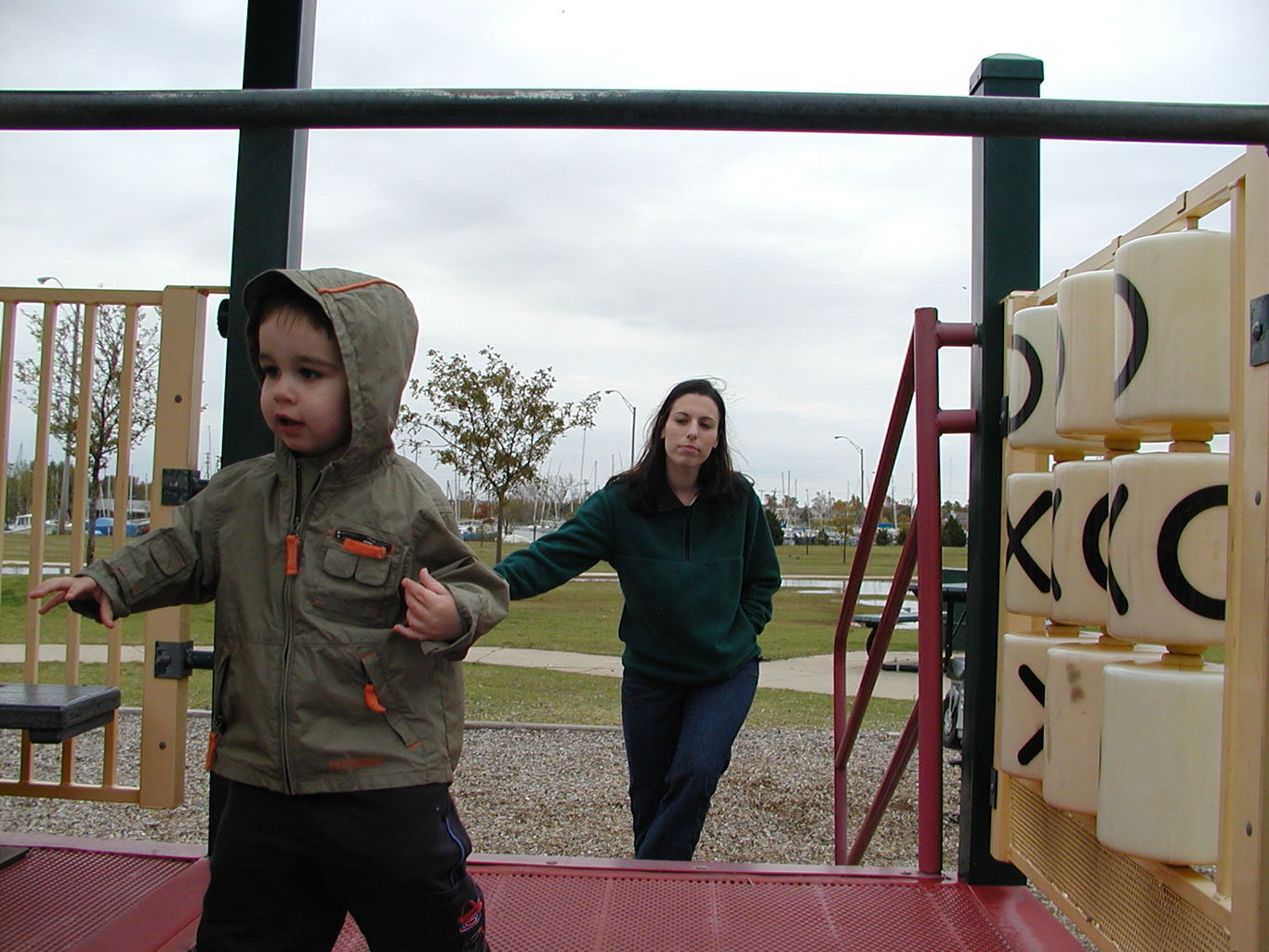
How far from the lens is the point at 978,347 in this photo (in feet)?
8.30

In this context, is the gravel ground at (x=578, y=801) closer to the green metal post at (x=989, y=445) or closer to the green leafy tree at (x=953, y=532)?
the green metal post at (x=989, y=445)

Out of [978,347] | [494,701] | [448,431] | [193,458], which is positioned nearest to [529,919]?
[193,458]

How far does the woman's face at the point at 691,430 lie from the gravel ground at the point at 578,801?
2.05 meters

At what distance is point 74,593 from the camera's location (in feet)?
5.27

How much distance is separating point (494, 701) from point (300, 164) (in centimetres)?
597

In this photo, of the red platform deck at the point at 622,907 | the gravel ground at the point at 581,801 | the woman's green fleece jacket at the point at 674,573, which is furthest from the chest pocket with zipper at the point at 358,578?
the gravel ground at the point at 581,801

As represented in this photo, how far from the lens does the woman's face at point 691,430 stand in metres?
3.22

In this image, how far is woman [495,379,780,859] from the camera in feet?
10.1

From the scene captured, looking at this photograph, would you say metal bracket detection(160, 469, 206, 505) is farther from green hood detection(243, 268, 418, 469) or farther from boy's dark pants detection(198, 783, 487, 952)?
boy's dark pants detection(198, 783, 487, 952)

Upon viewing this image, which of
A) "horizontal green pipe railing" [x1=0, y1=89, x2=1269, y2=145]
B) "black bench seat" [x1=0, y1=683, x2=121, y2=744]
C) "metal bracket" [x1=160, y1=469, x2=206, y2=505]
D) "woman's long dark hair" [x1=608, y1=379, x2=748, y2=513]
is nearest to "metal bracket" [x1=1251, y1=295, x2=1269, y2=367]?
"horizontal green pipe railing" [x1=0, y1=89, x2=1269, y2=145]

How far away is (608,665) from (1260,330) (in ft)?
31.1

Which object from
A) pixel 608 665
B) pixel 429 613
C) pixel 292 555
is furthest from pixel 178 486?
pixel 608 665

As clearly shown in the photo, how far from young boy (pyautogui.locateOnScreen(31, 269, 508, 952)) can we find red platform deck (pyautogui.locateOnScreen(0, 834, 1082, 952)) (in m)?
0.52

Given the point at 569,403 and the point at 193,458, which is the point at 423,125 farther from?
the point at 569,403
